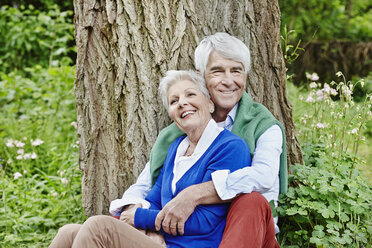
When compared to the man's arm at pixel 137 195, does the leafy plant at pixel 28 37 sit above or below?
above

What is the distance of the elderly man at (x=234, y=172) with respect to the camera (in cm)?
224

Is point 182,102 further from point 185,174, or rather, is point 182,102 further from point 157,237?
point 157,237

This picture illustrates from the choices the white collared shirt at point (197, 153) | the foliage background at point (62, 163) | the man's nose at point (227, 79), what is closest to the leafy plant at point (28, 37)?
the foliage background at point (62, 163)

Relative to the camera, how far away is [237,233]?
2.19 m

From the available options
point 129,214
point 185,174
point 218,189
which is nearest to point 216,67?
point 185,174

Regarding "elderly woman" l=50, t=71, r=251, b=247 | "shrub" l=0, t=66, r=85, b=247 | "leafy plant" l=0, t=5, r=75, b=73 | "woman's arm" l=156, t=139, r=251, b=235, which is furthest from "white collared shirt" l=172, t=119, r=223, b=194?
"leafy plant" l=0, t=5, r=75, b=73

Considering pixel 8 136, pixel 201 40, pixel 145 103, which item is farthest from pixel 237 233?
pixel 8 136

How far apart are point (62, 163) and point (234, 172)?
2.72 meters

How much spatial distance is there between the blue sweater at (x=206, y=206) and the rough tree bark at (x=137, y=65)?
2.13ft

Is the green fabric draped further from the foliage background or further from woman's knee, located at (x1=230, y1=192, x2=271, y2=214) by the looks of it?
woman's knee, located at (x1=230, y1=192, x2=271, y2=214)

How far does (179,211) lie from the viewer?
7.77 ft

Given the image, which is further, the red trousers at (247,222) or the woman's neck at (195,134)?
the woman's neck at (195,134)

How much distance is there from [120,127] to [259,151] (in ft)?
3.47

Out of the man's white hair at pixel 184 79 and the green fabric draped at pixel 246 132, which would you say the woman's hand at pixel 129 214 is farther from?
the man's white hair at pixel 184 79
